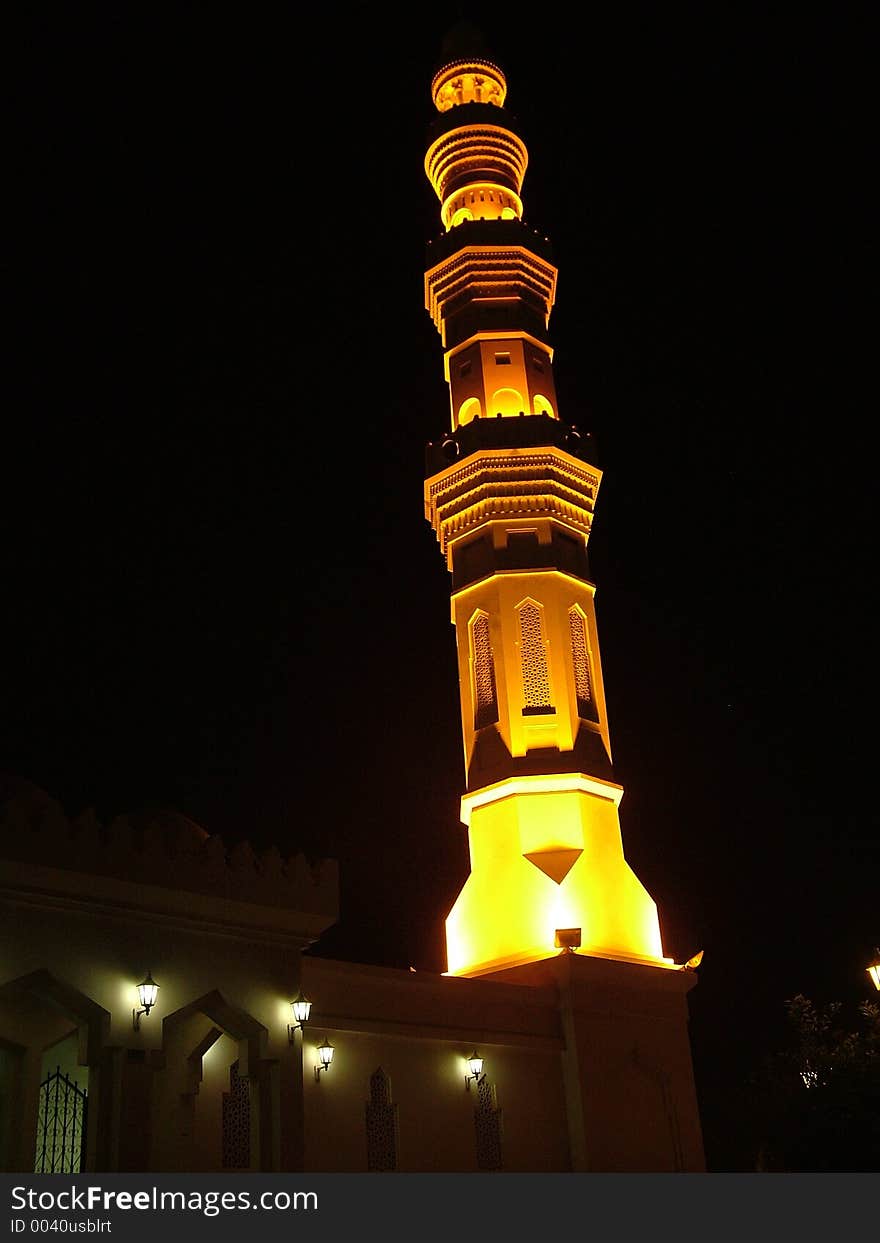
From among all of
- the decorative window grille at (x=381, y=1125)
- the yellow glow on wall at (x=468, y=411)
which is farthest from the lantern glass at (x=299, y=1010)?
the yellow glow on wall at (x=468, y=411)

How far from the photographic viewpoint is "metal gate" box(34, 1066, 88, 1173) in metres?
13.0

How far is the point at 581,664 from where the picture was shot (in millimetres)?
23828

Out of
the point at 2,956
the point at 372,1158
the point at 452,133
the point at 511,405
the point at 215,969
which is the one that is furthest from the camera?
the point at 452,133

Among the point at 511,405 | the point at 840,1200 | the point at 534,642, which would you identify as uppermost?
the point at 511,405

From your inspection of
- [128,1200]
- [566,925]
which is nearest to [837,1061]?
[566,925]

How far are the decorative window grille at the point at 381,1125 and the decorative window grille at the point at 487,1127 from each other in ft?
5.12

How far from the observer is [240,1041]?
46.1 feet

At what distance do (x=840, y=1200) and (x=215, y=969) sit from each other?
22.8 ft

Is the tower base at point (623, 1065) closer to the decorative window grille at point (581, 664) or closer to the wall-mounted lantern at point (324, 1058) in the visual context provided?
the wall-mounted lantern at point (324, 1058)

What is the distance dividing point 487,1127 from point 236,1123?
5125 mm

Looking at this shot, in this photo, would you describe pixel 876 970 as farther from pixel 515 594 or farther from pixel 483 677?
pixel 515 594

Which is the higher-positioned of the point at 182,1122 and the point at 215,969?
the point at 215,969

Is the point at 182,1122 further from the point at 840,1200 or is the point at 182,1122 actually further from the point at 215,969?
the point at 840,1200

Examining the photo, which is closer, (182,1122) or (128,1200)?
(128,1200)
